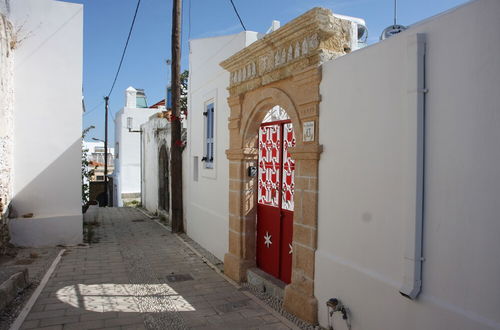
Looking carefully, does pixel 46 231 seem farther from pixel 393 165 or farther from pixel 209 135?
pixel 393 165

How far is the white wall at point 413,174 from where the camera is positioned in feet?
7.74

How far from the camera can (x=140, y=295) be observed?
4.95 meters

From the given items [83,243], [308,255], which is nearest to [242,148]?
[308,255]

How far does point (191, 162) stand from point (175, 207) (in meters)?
1.40

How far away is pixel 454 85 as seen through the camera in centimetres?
255

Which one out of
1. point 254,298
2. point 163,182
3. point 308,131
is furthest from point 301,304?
point 163,182

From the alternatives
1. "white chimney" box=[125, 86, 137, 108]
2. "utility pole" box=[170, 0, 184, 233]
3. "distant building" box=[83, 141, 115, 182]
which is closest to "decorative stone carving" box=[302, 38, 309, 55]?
"utility pole" box=[170, 0, 184, 233]

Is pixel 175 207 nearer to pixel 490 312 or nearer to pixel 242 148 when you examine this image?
pixel 242 148

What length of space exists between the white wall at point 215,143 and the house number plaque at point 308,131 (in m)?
2.37

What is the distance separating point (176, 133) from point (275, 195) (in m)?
4.82

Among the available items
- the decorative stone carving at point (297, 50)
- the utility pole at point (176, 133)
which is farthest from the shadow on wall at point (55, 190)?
the decorative stone carving at point (297, 50)

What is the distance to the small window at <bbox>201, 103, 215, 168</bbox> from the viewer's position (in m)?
7.36

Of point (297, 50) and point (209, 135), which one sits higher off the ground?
point (297, 50)

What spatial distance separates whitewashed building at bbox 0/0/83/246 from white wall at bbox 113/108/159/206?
1164cm
